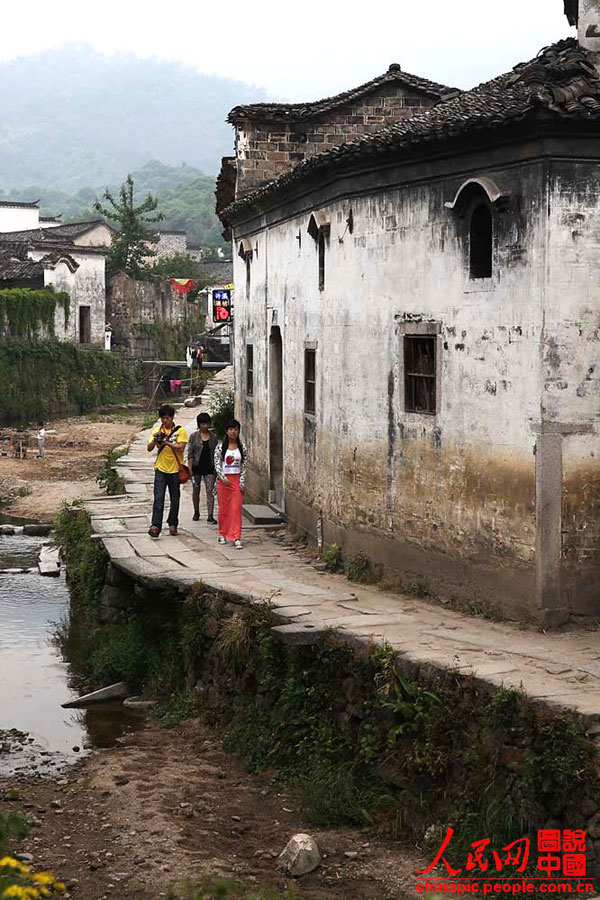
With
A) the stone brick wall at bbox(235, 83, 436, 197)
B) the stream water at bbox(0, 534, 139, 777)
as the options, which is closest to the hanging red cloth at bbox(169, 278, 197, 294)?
the stone brick wall at bbox(235, 83, 436, 197)

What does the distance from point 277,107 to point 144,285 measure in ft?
113

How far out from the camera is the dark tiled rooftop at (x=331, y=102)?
59.7ft

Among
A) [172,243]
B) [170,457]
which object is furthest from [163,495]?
[172,243]

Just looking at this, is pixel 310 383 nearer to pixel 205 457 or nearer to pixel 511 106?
pixel 205 457

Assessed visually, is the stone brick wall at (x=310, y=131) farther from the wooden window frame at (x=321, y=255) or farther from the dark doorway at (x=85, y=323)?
the dark doorway at (x=85, y=323)

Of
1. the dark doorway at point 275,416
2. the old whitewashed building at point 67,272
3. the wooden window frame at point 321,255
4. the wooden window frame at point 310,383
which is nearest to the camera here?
the wooden window frame at point 321,255

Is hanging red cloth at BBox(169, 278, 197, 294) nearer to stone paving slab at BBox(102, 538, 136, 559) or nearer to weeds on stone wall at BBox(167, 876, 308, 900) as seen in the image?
stone paving slab at BBox(102, 538, 136, 559)

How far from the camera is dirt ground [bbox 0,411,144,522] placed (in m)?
27.3

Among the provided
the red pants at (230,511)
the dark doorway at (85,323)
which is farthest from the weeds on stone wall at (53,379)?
the red pants at (230,511)

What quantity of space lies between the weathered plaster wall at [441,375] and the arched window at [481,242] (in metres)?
0.10

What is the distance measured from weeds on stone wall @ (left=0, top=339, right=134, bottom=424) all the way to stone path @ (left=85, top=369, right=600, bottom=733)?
27487 millimetres

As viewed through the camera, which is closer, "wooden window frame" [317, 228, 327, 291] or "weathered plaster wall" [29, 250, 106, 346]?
"wooden window frame" [317, 228, 327, 291]

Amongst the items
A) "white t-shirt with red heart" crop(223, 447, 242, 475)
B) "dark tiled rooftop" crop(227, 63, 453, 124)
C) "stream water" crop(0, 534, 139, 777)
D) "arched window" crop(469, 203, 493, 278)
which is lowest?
"stream water" crop(0, 534, 139, 777)

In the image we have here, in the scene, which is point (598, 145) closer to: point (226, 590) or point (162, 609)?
point (226, 590)
